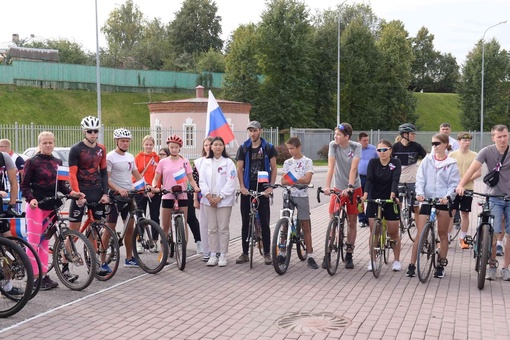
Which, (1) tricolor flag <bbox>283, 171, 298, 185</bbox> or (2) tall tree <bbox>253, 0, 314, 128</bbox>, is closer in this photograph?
(1) tricolor flag <bbox>283, 171, 298, 185</bbox>

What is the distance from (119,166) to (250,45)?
46250 millimetres

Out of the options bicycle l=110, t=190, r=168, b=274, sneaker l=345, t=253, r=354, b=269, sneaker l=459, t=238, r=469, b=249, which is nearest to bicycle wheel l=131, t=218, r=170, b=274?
bicycle l=110, t=190, r=168, b=274

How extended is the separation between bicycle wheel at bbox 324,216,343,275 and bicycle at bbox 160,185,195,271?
6.30 feet

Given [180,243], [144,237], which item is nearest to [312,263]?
[180,243]

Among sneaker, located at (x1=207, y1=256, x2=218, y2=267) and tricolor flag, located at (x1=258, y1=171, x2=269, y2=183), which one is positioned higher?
tricolor flag, located at (x1=258, y1=171, x2=269, y2=183)

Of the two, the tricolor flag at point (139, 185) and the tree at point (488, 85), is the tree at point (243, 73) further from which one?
the tricolor flag at point (139, 185)

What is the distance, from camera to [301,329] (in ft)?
19.3

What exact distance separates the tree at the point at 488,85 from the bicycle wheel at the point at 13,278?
61.2 meters

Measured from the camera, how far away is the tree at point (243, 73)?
175 ft

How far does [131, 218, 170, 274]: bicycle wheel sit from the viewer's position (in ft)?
27.2

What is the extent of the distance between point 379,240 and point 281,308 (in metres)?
2.14

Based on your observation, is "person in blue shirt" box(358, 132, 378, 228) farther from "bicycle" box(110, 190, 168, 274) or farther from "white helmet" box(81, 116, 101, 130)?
"white helmet" box(81, 116, 101, 130)

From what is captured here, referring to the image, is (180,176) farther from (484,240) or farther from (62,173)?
(484,240)

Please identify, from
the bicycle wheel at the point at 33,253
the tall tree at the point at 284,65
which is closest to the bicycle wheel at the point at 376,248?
the bicycle wheel at the point at 33,253
